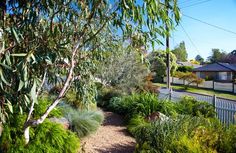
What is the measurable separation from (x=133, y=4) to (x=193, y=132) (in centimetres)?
315

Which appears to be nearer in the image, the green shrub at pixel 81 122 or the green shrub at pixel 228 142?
the green shrub at pixel 228 142

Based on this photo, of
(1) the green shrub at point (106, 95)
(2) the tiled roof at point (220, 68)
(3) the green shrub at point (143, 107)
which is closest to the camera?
(3) the green shrub at point (143, 107)

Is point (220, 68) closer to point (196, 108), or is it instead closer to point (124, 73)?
point (124, 73)

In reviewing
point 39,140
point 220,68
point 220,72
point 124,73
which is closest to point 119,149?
point 39,140

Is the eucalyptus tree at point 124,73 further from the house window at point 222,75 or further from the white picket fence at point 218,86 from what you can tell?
the house window at point 222,75

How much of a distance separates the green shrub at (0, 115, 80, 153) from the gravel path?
0.45 metres

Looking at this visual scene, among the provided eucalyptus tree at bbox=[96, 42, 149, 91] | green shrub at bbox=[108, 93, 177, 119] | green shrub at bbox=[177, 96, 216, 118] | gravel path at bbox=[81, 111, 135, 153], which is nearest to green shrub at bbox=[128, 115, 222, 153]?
gravel path at bbox=[81, 111, 135, 153]

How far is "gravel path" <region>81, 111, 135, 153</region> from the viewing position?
6598 millimetres

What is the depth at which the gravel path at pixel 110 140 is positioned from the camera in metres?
6.60

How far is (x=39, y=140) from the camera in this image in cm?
539

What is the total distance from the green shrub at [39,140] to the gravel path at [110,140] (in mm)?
454

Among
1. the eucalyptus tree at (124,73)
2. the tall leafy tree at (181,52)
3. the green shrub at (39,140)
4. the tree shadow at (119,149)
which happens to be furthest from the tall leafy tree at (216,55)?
the green shrub at (39,140)

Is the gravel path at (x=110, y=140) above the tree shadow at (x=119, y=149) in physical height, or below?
above

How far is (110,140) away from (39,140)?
2495mm
